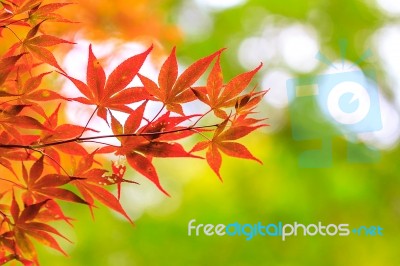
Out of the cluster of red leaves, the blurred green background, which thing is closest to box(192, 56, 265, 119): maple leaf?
the cluster of red leaves

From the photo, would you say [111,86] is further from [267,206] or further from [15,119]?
[267,206]

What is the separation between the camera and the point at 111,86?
43 centimetres

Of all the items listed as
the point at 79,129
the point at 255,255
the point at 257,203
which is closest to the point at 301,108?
the point at 257,203

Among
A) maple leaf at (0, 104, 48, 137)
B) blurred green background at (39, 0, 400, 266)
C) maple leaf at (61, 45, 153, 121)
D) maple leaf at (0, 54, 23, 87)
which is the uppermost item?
blurred green background at (39, 0, 400, 266)

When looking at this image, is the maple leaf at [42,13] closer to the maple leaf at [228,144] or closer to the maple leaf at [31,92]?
the maple leaf at [31,92]

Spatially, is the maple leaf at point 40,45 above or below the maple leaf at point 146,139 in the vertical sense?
above

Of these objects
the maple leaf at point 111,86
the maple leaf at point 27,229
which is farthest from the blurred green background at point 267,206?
the maple leaf at point 111,86

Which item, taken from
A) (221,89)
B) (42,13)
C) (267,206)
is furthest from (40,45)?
(267,206)

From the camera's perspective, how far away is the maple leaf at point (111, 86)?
0.43 metres

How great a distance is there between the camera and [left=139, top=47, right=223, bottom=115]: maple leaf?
0.43 meters

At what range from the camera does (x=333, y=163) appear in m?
2.24

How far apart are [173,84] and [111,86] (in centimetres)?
5

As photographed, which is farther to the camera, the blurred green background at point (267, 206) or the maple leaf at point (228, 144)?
Result: the blurred green background at point (267, 206)

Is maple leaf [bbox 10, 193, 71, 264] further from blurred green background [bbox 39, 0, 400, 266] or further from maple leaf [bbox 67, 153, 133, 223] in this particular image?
blurred green background [bbox 39, 0, 400, 266]
